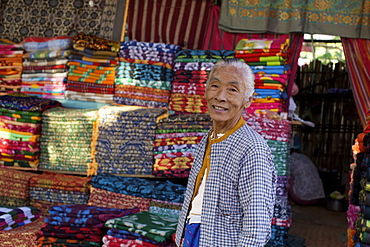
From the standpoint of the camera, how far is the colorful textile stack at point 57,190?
4.59 m

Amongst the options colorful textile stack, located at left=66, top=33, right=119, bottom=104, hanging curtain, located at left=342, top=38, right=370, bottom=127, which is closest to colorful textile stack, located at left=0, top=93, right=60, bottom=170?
colorful textile stack, located at left=66, top=33, right=119, bottom=104

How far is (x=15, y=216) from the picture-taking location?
407 cm

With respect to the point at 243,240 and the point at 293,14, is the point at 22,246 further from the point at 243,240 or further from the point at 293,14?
the point at 293,14

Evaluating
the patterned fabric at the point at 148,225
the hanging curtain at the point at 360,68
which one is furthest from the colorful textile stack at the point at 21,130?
the hanging curtain at the point at 360,68

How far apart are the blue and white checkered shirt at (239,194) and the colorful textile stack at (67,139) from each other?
2732 millimetres

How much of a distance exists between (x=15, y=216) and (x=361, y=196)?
301 cm

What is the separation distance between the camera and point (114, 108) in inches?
182

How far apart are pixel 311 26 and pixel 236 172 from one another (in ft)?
10.9

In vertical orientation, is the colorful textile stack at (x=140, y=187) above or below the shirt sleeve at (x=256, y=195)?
below

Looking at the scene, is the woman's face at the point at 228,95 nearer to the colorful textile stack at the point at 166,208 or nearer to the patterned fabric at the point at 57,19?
the colorful textile stack at the point at 166,208

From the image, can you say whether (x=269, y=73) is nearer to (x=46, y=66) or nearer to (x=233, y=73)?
(x=233, y=73)

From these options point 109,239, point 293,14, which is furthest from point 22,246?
point 293,14

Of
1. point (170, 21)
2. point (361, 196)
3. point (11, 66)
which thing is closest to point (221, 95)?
point (361, 196)

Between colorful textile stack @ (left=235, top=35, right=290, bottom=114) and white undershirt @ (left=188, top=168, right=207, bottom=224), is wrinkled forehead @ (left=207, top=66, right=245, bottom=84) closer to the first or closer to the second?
white undershirt @ (left=188, top=168, right=207, bottom=224)
